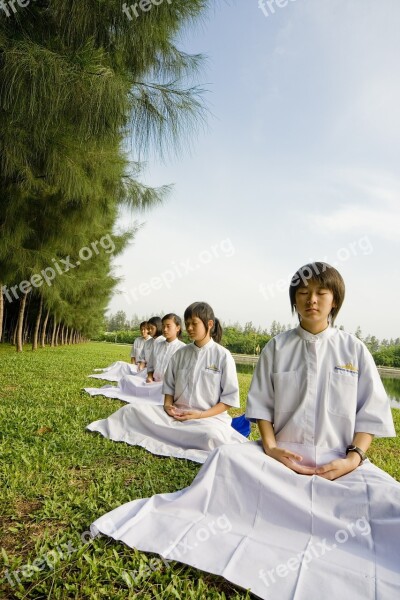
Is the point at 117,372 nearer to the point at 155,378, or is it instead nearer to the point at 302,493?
the point at 155,378

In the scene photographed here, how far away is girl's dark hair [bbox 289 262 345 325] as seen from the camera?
2.26m

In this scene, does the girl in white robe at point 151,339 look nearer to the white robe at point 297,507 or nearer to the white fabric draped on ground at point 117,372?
the white fabric draped on ground at point 117,372

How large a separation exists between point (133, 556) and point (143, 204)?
6.37 meters

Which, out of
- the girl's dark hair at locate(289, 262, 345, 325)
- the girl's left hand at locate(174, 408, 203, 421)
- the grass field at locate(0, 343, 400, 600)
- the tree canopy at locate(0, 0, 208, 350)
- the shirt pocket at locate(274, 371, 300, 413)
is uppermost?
the tree canopy at locate(0, 0, 208, 350)

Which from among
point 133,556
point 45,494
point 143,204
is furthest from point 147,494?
point 143,204

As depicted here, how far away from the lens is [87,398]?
6.14m

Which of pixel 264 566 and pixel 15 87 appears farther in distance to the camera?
pixel 15 87

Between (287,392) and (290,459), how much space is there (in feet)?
1.32

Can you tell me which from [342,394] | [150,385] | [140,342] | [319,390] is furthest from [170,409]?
[140,342]

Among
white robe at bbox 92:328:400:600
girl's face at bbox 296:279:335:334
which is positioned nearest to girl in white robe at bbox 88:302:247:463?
white robe at bbox 92:328:400:600

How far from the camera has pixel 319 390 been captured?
7.80 ft

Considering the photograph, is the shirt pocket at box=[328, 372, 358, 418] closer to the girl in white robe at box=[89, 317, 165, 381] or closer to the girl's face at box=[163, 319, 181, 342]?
the girl's face at box=[163, 319, 181, 342]

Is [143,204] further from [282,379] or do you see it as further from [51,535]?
[51,535]

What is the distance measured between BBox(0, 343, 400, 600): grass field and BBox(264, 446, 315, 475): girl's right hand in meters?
0.64
